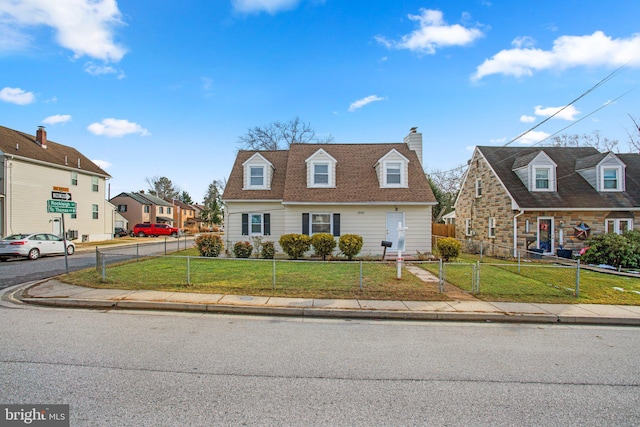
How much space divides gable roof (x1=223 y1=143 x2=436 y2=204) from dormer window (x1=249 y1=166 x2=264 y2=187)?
1.83ft

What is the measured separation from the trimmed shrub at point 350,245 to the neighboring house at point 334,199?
183 cm

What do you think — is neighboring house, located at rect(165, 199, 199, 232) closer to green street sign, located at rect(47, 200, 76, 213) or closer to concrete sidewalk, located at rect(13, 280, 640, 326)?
green street sign, located at rect(47, 200, 76, 213)

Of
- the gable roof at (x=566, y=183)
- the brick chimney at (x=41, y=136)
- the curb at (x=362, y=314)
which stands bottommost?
the curb at (x=362, y=314)

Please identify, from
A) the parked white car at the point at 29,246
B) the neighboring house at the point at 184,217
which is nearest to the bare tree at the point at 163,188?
the neighboring house at the point at 184,217

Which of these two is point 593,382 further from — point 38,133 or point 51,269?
point 38,133

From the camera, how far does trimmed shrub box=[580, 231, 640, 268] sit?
13.6 m

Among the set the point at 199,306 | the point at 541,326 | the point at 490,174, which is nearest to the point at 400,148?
the point at 490,174

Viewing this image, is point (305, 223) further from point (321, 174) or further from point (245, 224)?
point (245, 224)

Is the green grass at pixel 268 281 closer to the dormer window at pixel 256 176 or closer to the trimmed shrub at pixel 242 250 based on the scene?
the trimmed shrub at pixel 242 250

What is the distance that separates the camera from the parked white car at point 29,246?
16.1m

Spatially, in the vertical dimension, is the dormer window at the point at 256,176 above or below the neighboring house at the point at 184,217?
above

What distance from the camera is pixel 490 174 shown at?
69.1 ft

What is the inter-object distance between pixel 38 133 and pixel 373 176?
90.0 ft

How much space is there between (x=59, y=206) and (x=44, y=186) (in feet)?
60.7
